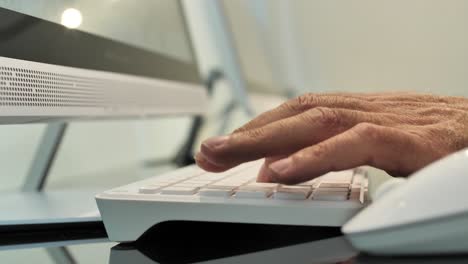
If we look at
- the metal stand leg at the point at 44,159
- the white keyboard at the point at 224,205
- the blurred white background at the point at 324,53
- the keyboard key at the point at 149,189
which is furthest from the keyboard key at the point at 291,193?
the blurred white background at the point at 324,53

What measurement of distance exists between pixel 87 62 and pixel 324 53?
1619mm

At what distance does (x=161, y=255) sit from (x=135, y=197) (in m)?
0.06

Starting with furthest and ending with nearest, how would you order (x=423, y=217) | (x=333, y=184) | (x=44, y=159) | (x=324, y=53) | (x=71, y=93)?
(x=324, y=53) < (x=44, y=159) < (x=71, y=93) < (x=333, y=184) < (x=423, y=217)

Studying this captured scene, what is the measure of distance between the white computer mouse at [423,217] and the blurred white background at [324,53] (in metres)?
1.08

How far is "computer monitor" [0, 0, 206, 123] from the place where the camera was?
54 cm

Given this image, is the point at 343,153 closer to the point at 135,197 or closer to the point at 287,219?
the point at 287,219

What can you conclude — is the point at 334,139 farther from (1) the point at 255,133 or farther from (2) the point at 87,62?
(2) the point at 87,62

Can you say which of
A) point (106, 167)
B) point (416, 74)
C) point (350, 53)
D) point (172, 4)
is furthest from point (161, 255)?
point (350, 53)

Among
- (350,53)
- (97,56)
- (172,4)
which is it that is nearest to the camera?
A: (97,56)

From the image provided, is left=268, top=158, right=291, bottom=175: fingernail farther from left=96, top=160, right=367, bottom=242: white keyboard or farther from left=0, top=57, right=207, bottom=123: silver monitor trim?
left=0, top=57, right=207, bottom=123: silver monitor trim

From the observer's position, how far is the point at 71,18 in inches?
27.1

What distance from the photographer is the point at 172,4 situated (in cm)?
123

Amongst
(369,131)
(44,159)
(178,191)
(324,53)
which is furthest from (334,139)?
(324,53)

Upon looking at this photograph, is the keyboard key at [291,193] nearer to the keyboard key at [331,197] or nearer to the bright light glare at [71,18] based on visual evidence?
the keyboard key at [331,197]
